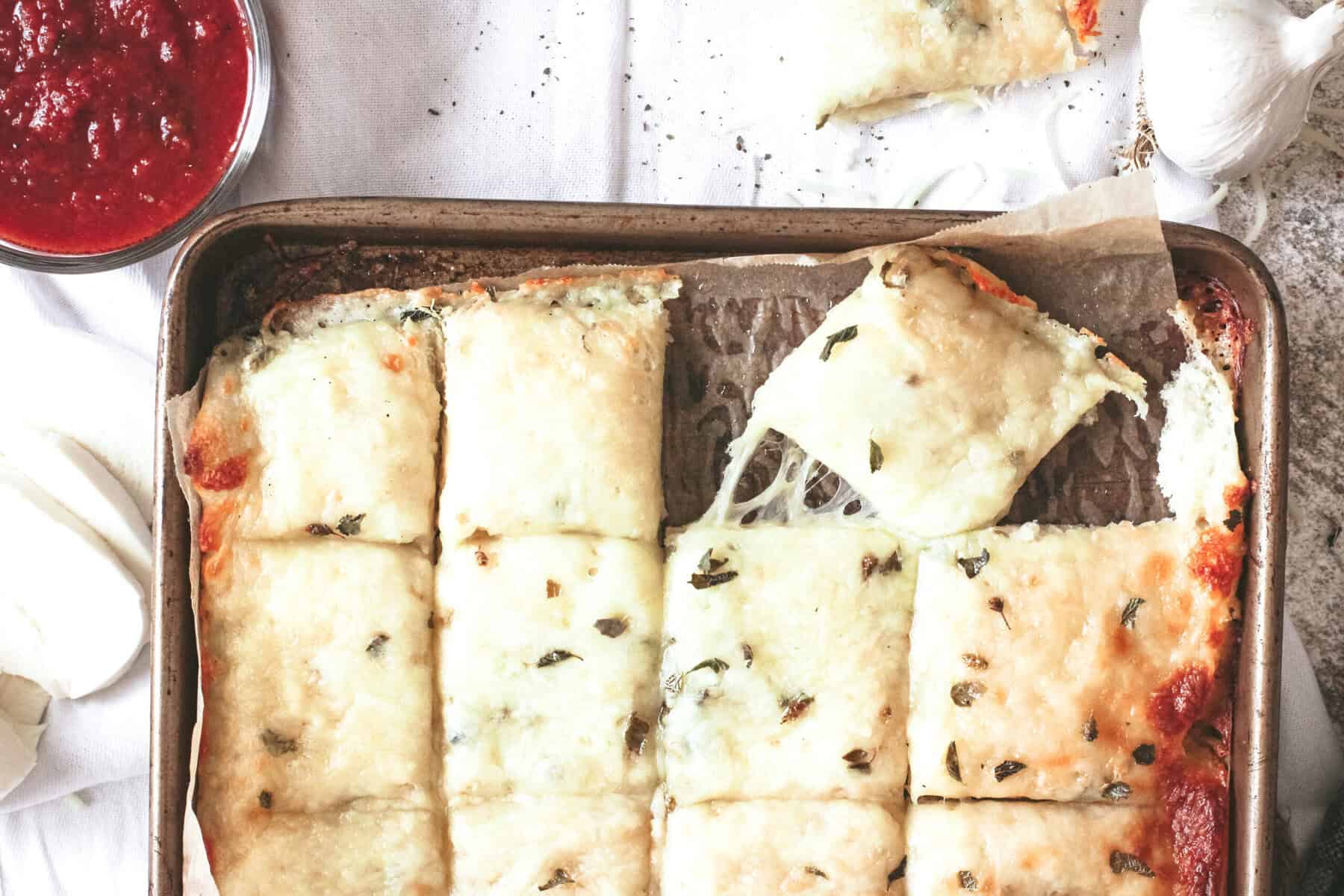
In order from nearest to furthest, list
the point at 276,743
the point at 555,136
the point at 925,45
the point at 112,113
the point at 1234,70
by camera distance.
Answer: the point at 276,743
the point at 112,113
the point at 1234,70
the point at 925,45
the point at 555,136

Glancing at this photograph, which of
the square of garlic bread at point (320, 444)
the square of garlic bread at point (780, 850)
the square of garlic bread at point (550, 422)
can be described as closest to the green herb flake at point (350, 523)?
the square of garlic bread at point (320, 444)

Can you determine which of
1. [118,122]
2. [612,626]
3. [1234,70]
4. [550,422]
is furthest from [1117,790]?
[118,122]

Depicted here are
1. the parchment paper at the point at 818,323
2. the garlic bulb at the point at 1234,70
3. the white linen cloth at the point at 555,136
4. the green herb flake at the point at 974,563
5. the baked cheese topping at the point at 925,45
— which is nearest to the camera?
the green herb flake at the point at 974,563

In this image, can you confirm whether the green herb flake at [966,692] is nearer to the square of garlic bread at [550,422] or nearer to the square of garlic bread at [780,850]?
the square of garlic bread at [780,850]

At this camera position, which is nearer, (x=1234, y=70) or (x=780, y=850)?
(x=780, y=850)

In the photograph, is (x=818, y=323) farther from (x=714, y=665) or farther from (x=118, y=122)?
(x=118, y=122)

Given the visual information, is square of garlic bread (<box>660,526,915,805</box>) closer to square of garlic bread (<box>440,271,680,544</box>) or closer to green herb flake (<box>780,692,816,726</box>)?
green herb flake (<box>780,692,816,726</box>)

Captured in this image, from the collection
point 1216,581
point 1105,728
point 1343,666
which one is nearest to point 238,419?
point 1105,728
